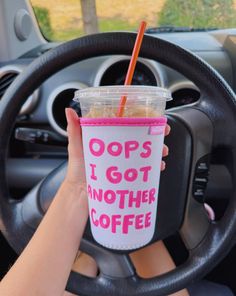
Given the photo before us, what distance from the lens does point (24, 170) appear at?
145 centimetres

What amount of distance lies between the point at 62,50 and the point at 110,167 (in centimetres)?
31

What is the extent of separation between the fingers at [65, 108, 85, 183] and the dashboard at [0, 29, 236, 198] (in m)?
0.57

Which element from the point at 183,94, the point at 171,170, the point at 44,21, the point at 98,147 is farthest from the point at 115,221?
the point at 44,21

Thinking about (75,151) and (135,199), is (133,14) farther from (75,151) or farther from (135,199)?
(135,199)

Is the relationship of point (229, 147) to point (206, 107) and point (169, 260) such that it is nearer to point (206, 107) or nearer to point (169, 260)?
point (206, 107)

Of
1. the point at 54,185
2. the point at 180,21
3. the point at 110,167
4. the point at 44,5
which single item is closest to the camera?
the point at 110,167

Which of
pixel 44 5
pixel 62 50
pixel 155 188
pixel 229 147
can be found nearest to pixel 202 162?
pixel 229 147

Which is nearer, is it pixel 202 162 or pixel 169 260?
pixel 202 162

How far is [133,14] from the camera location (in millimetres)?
1565

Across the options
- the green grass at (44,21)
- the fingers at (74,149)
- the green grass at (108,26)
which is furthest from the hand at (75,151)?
the green grass at (44,21)

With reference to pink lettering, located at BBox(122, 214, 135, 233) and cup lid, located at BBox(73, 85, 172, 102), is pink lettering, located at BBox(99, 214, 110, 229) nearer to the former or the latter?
pink lettering, located at BBox(122, 214, 135, 233)

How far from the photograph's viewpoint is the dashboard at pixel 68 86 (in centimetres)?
131

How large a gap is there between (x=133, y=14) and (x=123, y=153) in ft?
3.56

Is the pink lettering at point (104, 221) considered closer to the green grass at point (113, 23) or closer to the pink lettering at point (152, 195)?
the pink lettering at point (152, 195)
